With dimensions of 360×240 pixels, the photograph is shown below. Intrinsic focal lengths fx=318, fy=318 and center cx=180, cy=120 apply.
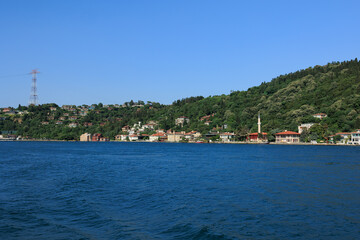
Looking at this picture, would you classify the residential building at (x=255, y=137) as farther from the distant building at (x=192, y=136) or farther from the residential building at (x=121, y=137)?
the residential building at (x=121, y=137)

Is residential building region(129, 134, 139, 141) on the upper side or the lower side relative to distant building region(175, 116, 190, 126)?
lower

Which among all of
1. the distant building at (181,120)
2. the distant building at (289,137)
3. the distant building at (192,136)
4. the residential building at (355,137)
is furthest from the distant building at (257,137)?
the distant building at (181,120)

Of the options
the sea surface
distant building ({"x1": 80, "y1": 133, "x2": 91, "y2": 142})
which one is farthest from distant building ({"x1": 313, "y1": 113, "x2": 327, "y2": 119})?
distant building ({"x1": 80, "y1": 133, "x2": 91, "y2": 142})

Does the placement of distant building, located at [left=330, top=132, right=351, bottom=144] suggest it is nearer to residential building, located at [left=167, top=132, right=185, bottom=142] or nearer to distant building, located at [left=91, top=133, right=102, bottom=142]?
residential building, located at [left=167, top=132, right=185, bottom=142]

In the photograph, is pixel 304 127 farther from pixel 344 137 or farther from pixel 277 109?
pixel 277 109

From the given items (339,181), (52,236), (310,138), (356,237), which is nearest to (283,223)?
(356,237)

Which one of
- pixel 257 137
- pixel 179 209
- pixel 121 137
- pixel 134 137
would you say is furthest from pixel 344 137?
pixel 121 137

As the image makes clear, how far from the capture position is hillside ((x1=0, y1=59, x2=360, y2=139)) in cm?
10438

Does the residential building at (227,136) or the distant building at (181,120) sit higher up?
the distant building at (181,120)

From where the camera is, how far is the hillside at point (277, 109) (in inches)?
4109

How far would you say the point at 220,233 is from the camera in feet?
33.7

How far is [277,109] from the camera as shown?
131750 millimetres

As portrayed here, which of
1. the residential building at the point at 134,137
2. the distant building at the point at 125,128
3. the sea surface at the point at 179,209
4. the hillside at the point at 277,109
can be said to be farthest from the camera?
the distant building at the point at 125,128

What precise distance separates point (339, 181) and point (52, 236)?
59.9 feet
